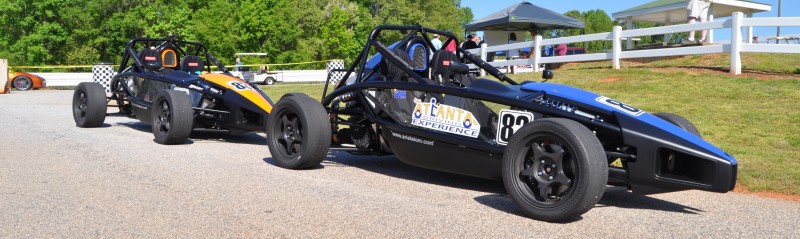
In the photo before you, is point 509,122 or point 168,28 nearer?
point 509,122

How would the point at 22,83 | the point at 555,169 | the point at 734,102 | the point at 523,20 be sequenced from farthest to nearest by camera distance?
the point at 22,83
the point at 523,20
the point at 734,102
the point at 555,169

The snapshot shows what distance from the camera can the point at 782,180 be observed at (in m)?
6.59

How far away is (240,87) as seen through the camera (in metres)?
9.70

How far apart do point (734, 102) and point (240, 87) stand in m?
7.42

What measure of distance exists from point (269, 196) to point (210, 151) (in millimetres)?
3217

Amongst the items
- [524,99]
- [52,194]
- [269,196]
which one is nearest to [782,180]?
[524,99]

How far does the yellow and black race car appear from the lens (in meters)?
9.19

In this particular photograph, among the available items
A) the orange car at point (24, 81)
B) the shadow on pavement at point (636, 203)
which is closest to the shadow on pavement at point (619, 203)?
the shadow on pavement at point (636, 203)

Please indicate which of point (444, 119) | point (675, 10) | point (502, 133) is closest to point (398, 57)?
point (444, 119)

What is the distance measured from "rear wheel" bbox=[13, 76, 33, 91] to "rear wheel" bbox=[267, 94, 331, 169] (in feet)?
88.8

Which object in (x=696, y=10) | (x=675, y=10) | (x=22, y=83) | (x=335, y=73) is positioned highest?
(x=675, y=10)

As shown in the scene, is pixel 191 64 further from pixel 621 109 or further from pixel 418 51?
pixel 621 109

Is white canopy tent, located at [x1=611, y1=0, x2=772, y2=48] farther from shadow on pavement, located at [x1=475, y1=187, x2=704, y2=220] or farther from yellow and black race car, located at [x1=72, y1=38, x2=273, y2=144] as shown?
shadow on pavement, located at [x1=475, y1=187, x2=704, y2=220]

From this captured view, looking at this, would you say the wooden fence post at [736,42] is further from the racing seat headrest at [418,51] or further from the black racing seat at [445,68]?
the black racing seat at [445,68]
